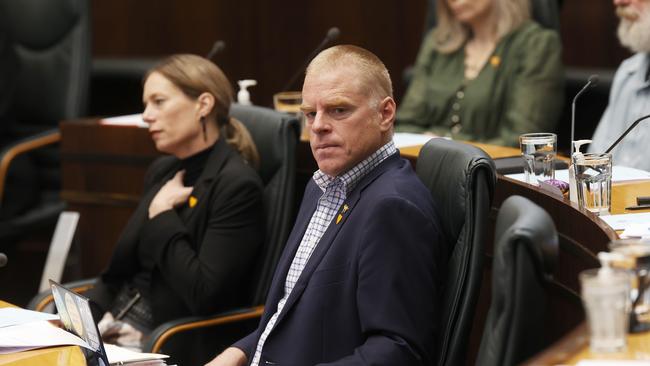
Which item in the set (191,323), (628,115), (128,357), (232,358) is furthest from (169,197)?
(628,115)

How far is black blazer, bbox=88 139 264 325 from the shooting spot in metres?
2.82

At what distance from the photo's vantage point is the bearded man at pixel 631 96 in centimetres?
334

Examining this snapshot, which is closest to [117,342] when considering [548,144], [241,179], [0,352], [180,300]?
[180,300]

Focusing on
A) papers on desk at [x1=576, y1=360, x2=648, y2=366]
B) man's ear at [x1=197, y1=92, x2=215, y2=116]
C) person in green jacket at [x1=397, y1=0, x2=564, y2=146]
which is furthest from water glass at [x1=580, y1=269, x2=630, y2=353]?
person in green jacket at [x1=397, y1=0, x2=564, y2=146]

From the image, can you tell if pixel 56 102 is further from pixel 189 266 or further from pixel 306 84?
pixel 306 84

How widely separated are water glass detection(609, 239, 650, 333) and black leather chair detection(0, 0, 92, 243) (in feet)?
11.4

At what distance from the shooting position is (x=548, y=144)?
2.60m

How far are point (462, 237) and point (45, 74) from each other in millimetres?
3264

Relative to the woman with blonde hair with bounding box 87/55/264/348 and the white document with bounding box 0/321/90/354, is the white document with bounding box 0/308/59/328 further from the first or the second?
the woman with blonde hair with bounding box 87/55/264/348

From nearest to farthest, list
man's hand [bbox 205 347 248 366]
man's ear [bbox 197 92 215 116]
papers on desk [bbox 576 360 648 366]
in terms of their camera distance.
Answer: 1. papers on desk [bbox 576 360 648 366]
2. man's hand [bbox 205 347 248 366]
3. man's ear [bbox 197 92 215 116]

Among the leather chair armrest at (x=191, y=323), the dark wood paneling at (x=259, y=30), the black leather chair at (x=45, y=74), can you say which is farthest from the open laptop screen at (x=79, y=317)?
the dark wood paneling at (x=259, y=30)

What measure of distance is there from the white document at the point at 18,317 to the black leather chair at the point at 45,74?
2420mm

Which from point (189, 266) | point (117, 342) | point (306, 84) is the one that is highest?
point (306, 84)

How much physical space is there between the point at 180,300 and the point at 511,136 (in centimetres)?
165
